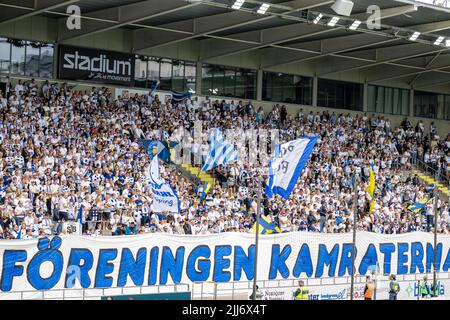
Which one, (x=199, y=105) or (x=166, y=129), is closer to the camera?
(x=166, y=129)

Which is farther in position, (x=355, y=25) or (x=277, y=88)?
(x=277, y=88)

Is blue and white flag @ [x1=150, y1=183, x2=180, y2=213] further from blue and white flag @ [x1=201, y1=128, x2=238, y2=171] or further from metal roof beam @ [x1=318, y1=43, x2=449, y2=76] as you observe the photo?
metal roof beam @ [x1=318, y1=43, x2=449, y2=76]

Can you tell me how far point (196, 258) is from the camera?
1817cm

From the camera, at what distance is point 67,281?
15.4 m

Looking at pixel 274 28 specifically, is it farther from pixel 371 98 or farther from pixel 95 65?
pixel 371 98

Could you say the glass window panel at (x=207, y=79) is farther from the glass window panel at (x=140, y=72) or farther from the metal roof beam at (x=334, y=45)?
the metal roof beam at (x=334, y=45)

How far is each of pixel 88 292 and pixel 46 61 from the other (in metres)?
18.4

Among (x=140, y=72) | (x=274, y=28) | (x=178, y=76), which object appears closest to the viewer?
(x=140, y=72)

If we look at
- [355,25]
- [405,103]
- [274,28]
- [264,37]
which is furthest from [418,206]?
[405,103]

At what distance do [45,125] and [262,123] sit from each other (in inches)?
521

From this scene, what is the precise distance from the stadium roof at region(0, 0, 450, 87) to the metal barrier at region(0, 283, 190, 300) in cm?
1343

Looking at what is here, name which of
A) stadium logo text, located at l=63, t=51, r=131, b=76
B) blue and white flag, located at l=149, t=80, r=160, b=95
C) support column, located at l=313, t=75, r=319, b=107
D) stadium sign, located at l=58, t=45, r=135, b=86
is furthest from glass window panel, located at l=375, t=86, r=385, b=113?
stadium logo text, located at l=63, t=51, r=131, b=76

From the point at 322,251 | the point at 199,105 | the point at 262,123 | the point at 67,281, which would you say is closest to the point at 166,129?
the point at 199,105

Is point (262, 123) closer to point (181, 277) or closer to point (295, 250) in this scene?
point (295, 250)
